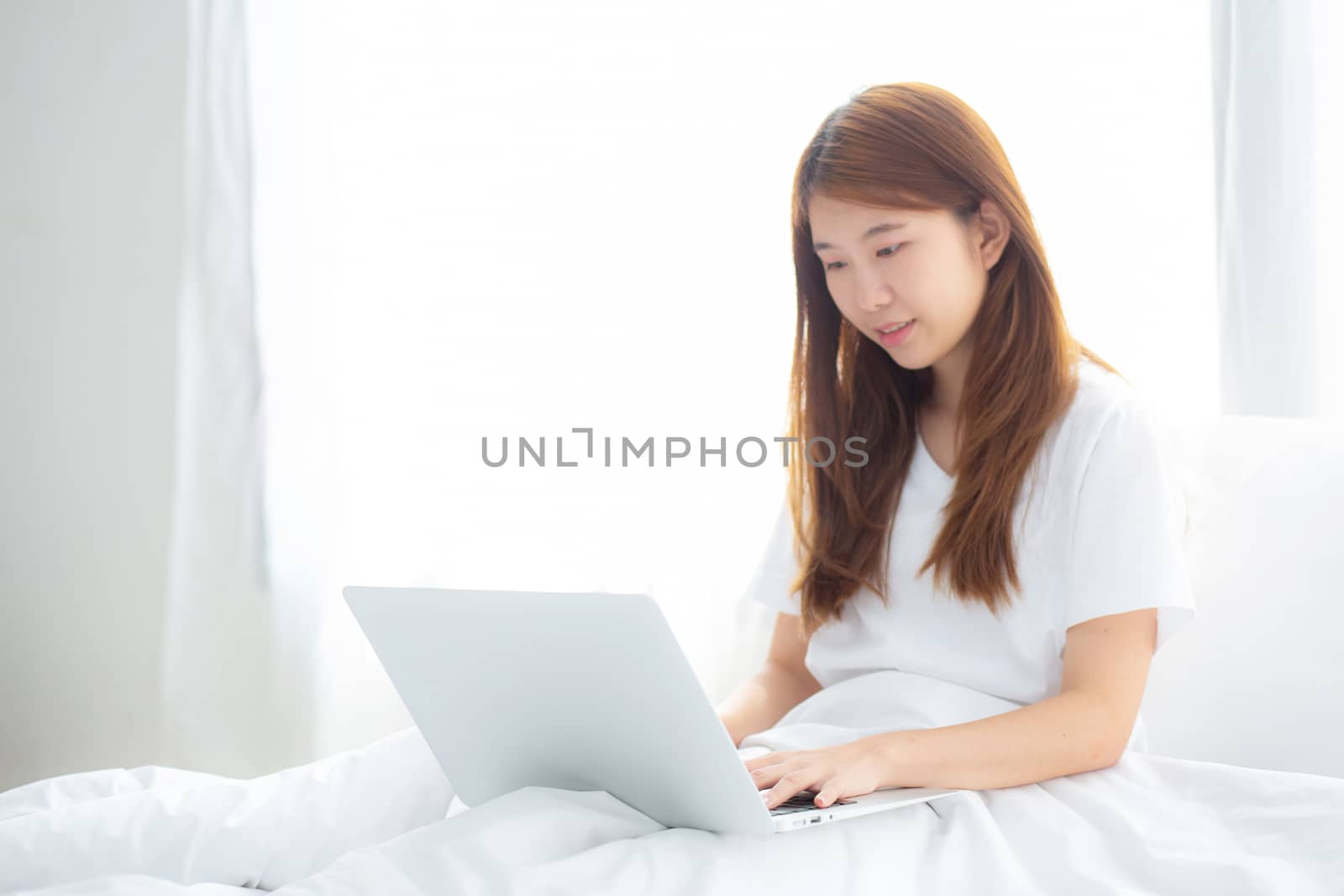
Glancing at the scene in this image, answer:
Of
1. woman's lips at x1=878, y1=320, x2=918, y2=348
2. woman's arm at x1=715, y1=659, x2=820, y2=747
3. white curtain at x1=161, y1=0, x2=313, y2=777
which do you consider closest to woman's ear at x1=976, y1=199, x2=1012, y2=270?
woman's lips at x1=878, y1=320, x2=918, y2=348

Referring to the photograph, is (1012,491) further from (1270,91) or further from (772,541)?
(1270,91)

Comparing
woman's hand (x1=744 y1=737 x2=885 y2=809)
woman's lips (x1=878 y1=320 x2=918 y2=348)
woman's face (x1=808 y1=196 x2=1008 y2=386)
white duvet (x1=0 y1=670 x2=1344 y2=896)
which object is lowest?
white duvet (x1=0 y1=670 x2=1344 y2=896)

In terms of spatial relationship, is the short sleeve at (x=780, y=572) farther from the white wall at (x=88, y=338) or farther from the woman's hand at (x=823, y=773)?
the white wall at (x=88, y=338)

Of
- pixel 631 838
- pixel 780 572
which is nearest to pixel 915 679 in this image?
pixel 780 572

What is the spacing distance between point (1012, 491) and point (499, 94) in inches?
53.4

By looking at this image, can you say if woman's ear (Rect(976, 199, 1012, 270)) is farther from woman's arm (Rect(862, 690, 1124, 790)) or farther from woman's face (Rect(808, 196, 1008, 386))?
woman's arm (Rect(862, 690, 1124, 790))

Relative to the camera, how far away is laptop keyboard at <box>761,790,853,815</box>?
81 cm

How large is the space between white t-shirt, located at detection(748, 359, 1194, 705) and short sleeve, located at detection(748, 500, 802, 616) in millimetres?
97

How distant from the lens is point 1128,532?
1.05 metres

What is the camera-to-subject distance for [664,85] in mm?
2061

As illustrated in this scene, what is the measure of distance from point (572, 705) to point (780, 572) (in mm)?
612

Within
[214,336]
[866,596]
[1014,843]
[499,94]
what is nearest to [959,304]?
[866,596]

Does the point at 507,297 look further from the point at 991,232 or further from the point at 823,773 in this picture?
the point at 823,773

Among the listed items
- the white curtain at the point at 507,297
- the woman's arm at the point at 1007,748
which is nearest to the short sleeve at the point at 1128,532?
the woman's arm at the point at 1007,748
